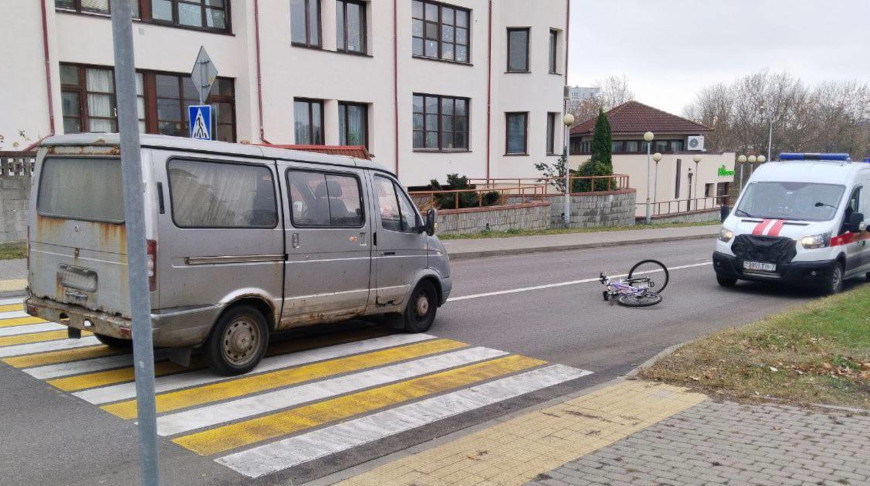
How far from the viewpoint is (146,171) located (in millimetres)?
6402

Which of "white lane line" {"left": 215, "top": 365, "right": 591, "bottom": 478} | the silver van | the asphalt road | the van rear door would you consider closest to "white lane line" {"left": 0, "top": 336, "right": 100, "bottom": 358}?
the silver van

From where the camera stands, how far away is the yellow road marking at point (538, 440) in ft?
15.6

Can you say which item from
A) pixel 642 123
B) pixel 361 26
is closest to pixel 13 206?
pixel 361 26

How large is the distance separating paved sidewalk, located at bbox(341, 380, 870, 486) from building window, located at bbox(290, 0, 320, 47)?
68.1 ft

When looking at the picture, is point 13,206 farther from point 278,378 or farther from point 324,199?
point 278,378

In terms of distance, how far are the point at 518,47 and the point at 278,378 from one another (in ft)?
94.3

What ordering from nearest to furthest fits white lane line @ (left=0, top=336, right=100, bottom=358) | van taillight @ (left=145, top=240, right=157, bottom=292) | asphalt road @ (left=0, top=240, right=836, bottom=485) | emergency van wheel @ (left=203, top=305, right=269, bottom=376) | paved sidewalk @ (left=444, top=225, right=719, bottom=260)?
asphalt road @ (left=0, top=240, right=836, bottom=485) < van taillight @ (left=145, top=240, right=157, bottom=292) < emergency van wheel @ (left=203, top=305, right=269, bottom=376) < white lane line @ (left=0, top=336, right=100, bottom=358) < paved sidewalk @ (left=444, top=225, right=719, bottom=260)

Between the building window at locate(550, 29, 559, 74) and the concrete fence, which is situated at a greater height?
the building window at locate(550, 29, 559, 74)

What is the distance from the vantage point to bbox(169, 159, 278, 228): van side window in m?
6.67

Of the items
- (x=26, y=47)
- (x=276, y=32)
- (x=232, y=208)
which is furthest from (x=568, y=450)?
(x=276, y=32)

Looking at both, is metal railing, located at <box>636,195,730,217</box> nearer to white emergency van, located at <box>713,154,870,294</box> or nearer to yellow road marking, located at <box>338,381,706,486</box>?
white emergency van, located at <box>713,154,870,294</box>

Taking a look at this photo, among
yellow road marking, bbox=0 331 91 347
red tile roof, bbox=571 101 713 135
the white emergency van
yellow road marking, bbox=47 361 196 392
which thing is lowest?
yellow road marking, bbox=47 361 196 392

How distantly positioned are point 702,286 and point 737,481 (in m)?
10.5

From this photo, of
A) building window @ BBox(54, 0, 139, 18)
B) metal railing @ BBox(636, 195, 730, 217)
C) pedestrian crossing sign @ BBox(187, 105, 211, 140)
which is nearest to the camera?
pedestrian crossing sign @ BBox(187, 105, 211, 140)
